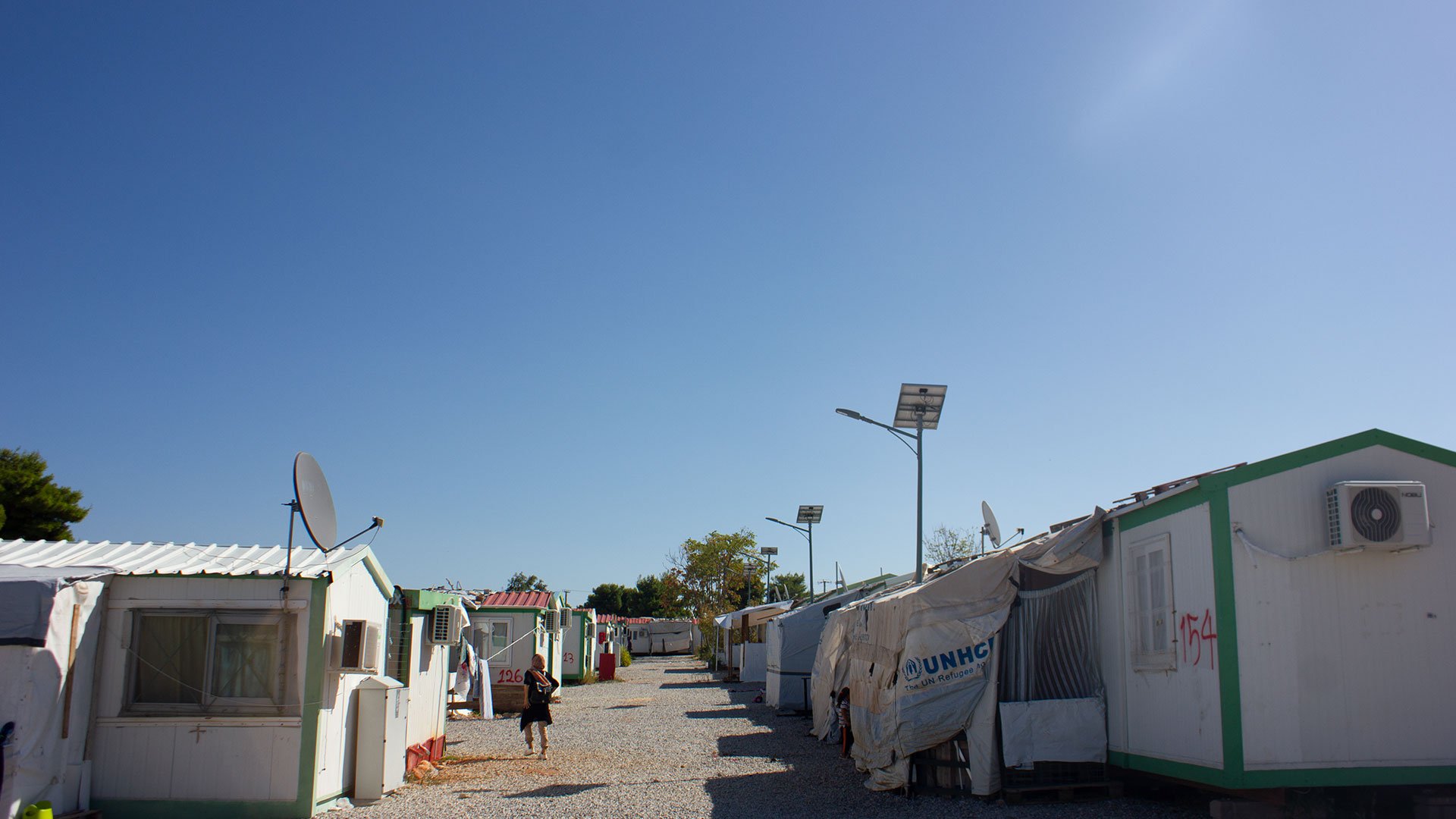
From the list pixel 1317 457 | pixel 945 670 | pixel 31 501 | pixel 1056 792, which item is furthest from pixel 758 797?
pixel 31 501

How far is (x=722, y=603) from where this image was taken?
214ft

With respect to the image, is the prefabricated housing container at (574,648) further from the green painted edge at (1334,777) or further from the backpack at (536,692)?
the green painted edge at (1334,777)

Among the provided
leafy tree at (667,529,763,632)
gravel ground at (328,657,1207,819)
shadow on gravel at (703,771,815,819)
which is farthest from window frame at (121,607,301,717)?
leafy tree at (667,529,763,632)

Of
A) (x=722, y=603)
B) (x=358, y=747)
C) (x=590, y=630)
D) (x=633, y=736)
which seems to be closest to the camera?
(x=358, y=747)

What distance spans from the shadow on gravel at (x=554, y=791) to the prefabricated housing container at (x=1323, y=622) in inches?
276

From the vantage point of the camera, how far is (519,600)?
97.3 feet

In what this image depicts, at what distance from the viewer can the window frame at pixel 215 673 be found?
412 inches

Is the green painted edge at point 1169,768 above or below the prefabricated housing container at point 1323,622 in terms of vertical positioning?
below

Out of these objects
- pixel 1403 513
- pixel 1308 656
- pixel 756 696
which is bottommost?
pixel 756 696

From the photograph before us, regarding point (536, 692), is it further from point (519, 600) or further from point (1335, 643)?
point (519, 600)

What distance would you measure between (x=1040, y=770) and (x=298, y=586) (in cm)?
831

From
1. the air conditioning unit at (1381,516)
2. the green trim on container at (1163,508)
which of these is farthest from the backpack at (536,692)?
the air conditioning unit at (1381,516)

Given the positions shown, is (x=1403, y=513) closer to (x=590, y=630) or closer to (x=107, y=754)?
(x=107, y=754)

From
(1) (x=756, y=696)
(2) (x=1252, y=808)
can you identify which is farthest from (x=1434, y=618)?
(1) (x=756, y=696)
